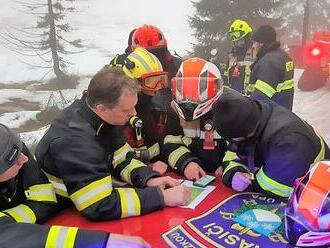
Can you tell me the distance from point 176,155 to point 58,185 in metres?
0.84

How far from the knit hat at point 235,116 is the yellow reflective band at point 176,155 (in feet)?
2.08

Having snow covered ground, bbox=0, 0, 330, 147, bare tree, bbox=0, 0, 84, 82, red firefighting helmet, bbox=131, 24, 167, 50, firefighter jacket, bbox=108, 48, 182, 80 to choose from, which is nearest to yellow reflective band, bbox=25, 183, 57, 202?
firefighter jacket, bbox=108, 48, 182, 80

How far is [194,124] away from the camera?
289 centimetres

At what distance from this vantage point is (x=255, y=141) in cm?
235

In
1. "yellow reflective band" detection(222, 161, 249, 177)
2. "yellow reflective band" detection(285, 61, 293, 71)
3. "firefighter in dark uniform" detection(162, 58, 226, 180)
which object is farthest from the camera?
"yellow reflective band" detection(285, 61, 293, 71)

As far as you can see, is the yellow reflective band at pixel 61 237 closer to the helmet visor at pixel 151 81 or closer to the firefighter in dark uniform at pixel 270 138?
the firefighter in dark uniform at pixel 270 138

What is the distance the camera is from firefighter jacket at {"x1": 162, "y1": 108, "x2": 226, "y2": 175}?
2.85m

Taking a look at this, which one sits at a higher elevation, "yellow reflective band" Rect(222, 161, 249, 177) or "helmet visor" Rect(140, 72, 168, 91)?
"helmet visor" Rect(140, 72, 168, 91)

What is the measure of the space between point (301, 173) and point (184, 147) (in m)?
0.93

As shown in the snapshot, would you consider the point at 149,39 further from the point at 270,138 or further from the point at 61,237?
the point at 61,237

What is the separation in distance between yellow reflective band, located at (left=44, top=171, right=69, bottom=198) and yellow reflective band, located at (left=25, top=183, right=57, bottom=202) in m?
0.06

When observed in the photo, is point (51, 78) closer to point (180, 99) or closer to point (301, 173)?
point (180, 99)

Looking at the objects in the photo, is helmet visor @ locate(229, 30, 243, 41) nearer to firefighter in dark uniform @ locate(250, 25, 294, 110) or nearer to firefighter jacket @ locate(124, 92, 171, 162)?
firefighter in dark uniform @ locate(250, 25, 294, 110)

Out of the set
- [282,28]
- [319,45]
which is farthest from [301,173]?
[282,28]
